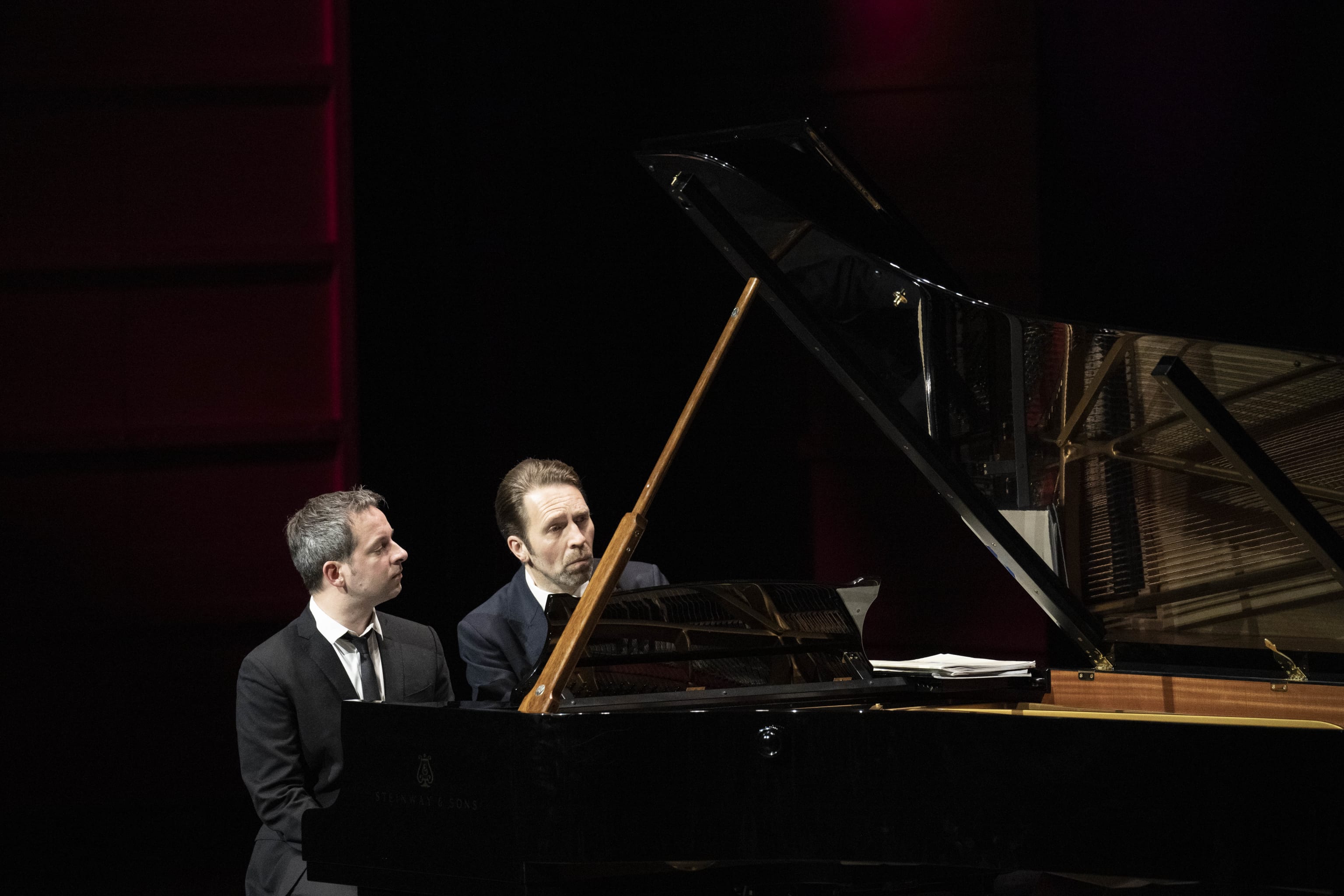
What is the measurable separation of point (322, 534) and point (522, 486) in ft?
1.73

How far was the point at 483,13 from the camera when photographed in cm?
447

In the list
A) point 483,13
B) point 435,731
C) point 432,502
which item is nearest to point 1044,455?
point 435,731

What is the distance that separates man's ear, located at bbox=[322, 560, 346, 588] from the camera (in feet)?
9.16

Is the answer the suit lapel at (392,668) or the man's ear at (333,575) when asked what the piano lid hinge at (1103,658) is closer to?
the suit lapel at (392,668)

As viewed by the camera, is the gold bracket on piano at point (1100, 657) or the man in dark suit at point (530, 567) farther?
the man in dark suit at point (530, 567)

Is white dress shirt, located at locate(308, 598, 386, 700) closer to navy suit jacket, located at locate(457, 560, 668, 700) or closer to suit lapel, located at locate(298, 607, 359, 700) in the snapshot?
suit lapel, located at locate(298, 607, 359, 700)

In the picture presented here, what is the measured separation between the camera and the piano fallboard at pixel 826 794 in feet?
7.26

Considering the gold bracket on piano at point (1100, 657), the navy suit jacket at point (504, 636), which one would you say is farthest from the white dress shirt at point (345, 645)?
the gold bracket on piano at point (1100, 657)

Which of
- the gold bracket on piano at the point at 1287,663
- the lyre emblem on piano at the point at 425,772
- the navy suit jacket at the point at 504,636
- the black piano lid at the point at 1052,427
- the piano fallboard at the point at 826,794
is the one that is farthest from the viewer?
the navy suit jacket at the point at 504,636

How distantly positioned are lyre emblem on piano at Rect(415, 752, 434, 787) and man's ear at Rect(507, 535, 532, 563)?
2.91 feet

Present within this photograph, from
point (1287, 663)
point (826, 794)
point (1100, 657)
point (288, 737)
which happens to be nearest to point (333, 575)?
point (288, 737)

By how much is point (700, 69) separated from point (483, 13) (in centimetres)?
87

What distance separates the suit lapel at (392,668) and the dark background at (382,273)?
1485 mm

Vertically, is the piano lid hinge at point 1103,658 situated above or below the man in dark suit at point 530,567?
below
